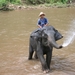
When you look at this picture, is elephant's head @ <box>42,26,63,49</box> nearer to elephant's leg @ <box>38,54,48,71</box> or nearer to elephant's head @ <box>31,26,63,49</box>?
elephant's head @ <box>31,26,63,49</box>

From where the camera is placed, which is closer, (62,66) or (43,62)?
(43,62)

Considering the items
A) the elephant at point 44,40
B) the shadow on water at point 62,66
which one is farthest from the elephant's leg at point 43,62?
the shadow on water at point 62,66

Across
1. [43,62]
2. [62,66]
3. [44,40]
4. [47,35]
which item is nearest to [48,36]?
[47,35]

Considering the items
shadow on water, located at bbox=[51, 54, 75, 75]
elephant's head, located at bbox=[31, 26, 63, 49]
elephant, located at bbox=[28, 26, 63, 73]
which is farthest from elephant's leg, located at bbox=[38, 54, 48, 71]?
elephant's head, located at bbox=[31, 26, 63, 49]

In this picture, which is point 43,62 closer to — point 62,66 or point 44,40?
point 44,40

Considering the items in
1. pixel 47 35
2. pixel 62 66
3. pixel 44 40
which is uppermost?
pixel 47 35

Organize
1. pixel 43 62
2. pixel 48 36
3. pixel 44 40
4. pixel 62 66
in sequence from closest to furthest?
pixel 48 36 < pixel 44 40 < pixel 43 62 < pixel 62 66

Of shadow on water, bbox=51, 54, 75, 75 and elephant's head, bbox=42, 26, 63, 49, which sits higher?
elephant's head, bbox=42, 26, 63, 49

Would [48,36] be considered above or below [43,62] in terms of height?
above

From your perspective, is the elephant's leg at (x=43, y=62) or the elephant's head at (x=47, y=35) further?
the elephant's leg at (x=43, y=62)

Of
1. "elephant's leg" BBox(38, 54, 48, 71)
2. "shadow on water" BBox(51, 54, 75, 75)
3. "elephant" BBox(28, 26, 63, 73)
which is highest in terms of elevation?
"elephant" BBox(28, 26, 63, 73)

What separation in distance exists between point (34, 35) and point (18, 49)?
2693mm

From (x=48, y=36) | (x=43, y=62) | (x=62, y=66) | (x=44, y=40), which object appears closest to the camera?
(x=48, y=36)

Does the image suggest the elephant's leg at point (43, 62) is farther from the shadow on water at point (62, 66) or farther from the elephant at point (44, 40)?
the shadow on water at point (62, 66)
